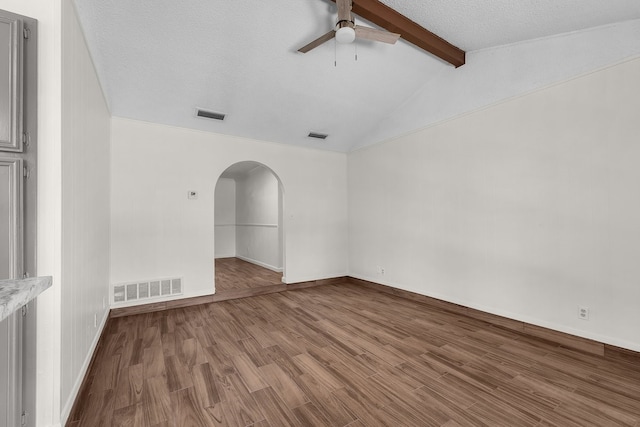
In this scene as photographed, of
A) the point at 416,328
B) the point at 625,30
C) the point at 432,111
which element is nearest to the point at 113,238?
the point at 416,328

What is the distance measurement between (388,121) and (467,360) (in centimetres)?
360

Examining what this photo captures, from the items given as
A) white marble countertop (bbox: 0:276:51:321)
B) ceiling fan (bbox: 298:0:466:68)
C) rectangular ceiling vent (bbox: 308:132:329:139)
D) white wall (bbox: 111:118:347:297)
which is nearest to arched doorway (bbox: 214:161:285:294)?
white wall (bbox: 111:118:347:297)

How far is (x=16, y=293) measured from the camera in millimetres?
655

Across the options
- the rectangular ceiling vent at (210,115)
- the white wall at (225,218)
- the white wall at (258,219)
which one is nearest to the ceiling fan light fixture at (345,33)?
the rectangular ceiling vent at (210,115)

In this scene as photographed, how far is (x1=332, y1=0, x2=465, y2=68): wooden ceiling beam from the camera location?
8.73ft

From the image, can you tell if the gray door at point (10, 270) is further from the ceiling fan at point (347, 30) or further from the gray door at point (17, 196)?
the ceiling fan at point (347, 30)

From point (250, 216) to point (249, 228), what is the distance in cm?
33

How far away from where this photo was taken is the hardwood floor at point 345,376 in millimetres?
1719

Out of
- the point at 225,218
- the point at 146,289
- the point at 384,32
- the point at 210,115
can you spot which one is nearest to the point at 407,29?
the point at 384,32

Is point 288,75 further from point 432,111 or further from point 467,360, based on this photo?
point 467,360

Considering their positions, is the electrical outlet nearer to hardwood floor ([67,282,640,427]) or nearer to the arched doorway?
hardwood floor ([67,282,640,427])

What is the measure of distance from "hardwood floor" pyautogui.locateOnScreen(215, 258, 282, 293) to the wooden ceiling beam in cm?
393

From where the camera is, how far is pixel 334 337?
2871 mm

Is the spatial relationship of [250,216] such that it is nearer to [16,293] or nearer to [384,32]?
[384,32]
